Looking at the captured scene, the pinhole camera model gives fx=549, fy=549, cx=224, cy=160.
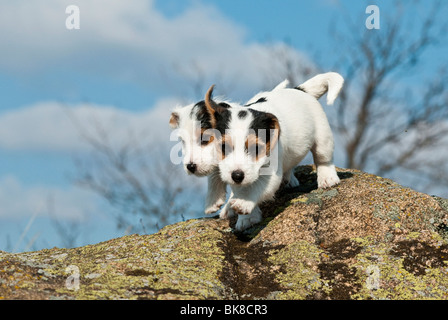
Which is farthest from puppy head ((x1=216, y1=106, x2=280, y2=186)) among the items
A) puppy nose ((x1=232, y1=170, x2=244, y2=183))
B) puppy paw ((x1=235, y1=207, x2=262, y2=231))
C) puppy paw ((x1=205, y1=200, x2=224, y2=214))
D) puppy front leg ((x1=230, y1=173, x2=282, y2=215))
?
puppy paw ((x1=205, y1=200, x2=224, y2=214))

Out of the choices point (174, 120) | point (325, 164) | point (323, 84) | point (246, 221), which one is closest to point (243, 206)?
point (246, 221)

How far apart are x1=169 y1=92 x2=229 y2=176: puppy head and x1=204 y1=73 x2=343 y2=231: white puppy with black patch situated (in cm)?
12

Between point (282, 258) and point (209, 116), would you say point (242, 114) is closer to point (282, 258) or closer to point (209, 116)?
point (209, 116)

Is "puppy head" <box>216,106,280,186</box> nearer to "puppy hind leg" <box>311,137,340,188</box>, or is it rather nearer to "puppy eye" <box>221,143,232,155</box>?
"puppy eye" <box>221,143,232,155</box>

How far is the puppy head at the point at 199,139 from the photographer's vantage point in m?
6.57

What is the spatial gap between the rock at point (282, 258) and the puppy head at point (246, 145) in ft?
2.60

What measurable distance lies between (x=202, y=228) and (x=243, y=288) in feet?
5.23

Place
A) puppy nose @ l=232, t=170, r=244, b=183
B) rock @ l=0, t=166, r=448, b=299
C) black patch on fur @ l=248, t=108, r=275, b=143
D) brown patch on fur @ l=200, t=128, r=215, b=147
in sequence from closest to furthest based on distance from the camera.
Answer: rock @ l=0, t=166, r=448, b=299, puppy nose @ l=232, t=170, r=244, b=183, black patch on fur @ l=248, t=108, r=275, b=143, brown patch on fur @ l=200, t=128, r=215, b=147

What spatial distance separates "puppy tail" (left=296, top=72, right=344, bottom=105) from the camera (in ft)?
28.9

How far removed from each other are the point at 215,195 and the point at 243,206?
3.64 feet

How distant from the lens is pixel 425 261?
579 centimetres

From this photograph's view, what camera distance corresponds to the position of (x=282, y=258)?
5938 millimetres
